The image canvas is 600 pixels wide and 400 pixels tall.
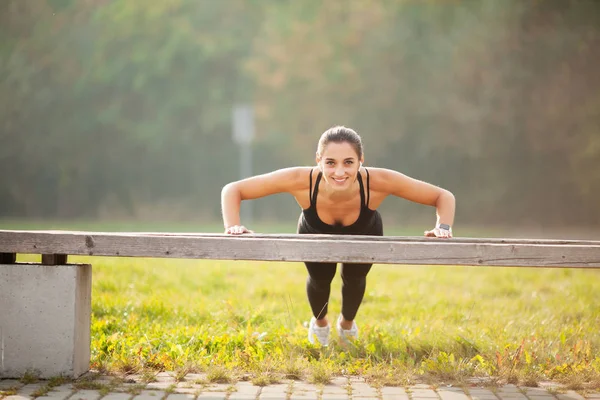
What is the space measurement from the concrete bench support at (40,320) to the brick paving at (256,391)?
0.12 metres

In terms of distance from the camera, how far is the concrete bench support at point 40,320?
4.47 meters

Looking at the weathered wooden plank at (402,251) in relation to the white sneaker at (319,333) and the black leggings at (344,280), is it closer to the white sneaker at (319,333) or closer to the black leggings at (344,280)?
the black leggings at (344,280)

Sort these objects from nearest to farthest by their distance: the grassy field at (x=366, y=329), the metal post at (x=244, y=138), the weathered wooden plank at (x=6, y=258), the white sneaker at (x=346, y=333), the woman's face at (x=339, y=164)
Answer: the weathered wooden plank at (x=6, y=258)
the grassy field at (x=366, y=329)
the woman's face at (x=339, y=164)
the white sneaker at (x=346, y=333)
the metal post at (x=244, y=138)

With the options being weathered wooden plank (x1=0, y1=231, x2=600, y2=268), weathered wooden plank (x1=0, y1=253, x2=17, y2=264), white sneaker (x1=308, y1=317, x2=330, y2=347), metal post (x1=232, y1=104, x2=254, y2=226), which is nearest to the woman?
white sneaker (x1=308, y1=317, x2=330, y2=347)

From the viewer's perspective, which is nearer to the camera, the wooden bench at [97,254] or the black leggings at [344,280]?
the wooden bench at [97,254]

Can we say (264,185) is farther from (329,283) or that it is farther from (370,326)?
(370,326)

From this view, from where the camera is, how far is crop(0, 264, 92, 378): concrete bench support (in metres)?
4.47

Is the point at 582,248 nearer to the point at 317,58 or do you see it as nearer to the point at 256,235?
the point at 256,235

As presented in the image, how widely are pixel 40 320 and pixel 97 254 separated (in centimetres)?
51

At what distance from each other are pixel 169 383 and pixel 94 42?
32894 mm

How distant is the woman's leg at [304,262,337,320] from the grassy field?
257mm

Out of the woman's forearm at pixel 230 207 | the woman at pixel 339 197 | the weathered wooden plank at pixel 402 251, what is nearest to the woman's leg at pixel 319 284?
the woman at pixel 339 197

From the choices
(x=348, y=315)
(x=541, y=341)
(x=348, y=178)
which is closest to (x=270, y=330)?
(x=348, y=315)

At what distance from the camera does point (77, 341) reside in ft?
14.7
